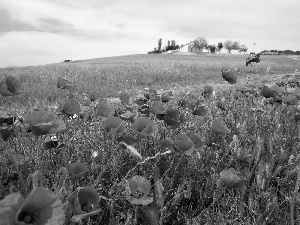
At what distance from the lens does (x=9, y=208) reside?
0.69 m

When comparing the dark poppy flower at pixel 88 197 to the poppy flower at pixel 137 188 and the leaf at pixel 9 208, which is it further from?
the leaf at pixel 9 208

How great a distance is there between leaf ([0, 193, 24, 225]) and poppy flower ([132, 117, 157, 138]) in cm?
80

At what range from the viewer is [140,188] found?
1.17 meters

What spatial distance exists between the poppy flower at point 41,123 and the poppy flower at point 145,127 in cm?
36

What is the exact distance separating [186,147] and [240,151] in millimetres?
506

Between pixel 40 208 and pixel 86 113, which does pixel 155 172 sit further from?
pixel 86 113

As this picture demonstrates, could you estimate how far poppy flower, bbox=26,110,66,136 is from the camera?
3.97ft

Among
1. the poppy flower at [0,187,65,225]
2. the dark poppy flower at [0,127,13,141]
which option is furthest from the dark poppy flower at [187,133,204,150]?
the poppy flower at [0,187,65,225]

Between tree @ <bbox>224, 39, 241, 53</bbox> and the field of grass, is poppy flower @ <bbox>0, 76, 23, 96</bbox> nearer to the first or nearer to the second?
the field of grass

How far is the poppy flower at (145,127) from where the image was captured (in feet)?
4.90

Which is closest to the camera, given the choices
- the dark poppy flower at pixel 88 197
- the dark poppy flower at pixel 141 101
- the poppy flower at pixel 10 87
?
the dark poppy flower at pixel 88 197

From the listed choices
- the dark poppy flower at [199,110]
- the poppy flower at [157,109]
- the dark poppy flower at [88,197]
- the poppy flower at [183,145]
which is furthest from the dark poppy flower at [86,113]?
the dark poppy flower at [88,197]

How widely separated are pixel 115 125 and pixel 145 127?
13cm

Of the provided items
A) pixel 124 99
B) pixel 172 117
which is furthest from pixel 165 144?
pixel 124 99
